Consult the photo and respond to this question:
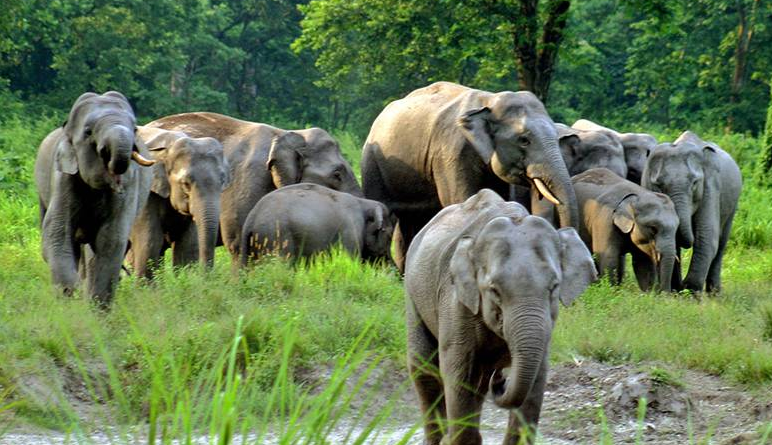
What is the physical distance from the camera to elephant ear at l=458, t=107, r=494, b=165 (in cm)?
1287

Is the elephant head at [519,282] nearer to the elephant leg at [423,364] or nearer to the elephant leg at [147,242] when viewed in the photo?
the elephant leg at [423,364]

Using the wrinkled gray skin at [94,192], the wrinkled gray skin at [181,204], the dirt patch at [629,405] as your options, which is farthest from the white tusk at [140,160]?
the wrinkled gray skin at [181,204]

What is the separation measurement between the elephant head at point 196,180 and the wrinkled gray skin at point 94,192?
146cm

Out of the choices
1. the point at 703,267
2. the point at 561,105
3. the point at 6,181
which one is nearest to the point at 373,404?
the point at 703,267

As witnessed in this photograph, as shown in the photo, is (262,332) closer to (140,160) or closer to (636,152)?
(140,160)

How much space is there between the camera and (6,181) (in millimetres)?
20016

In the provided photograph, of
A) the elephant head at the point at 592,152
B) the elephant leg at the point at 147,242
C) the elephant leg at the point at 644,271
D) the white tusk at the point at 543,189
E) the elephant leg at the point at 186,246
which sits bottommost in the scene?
the elephant leg at the point at 644,271

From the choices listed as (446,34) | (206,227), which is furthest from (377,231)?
(446,34)

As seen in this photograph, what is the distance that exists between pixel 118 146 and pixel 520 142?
4320mm

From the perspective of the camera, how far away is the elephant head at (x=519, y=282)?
5773 mm

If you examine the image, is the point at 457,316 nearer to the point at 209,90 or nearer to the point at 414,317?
the point at 414,317

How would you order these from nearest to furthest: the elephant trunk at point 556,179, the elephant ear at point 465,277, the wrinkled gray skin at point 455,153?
the elephant ear at point 465,277
the elephant trunk at point 556,179
the wrinkled gray skin at point 455,153

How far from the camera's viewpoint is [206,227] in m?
12.1

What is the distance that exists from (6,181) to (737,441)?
1450 centimetres
